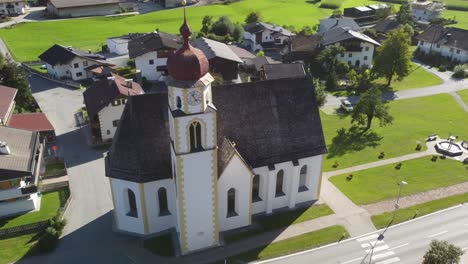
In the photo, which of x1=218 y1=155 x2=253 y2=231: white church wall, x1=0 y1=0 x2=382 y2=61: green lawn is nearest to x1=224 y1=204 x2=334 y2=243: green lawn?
x1=218 y1=155 x2=253 y2=231: white church wall

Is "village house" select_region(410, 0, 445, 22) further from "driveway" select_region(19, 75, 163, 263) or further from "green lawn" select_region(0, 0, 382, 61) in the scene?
"driveway" select_region(19, 75, 163, 263)

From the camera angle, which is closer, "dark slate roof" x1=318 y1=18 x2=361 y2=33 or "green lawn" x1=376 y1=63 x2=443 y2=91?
"green lawn" x1=376 y1=63 x2=443 y2=91

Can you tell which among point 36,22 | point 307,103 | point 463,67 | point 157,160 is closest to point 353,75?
point 463,67

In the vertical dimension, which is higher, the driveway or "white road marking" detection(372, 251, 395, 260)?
the driveway

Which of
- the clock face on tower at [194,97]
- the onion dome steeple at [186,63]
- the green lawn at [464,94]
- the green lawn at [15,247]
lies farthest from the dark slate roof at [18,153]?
the green lawn at [464,94]

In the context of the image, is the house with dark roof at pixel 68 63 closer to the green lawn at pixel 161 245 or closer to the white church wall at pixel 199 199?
the green lawn at pixel 161 245

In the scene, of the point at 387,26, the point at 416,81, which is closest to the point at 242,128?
the point at 416,81
